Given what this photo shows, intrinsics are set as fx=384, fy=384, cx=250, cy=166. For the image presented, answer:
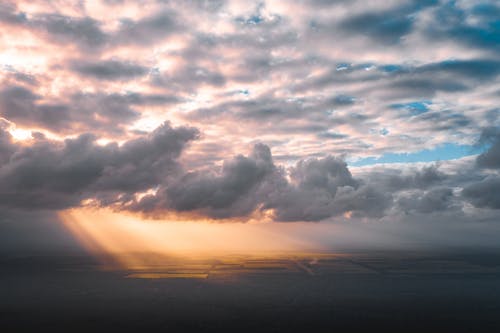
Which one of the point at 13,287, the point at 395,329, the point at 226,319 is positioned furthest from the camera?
the point at 13,287

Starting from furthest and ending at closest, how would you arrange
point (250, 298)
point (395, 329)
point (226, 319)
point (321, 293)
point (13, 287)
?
point (13, 287)
point (321, 293)
point (250, 298)
point (226, 319)
point (395, 329)

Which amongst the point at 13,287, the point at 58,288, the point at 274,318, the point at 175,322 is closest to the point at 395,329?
the point at 274,318

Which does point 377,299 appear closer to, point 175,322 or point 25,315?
point 175,322

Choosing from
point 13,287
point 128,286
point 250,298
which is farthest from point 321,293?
point 13,287

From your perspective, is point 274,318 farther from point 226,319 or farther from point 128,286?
point 128,286

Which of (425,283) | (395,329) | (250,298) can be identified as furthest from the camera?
(425,283)

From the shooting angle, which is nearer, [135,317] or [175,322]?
[175,322]

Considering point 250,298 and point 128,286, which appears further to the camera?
point 128,286

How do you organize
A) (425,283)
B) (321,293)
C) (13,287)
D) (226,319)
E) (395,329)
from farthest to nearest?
(425,283)
(13,287)
(321,293)
(226,319)
(395,329)
